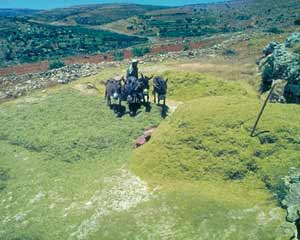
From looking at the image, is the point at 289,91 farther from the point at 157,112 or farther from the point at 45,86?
the point at 45,86

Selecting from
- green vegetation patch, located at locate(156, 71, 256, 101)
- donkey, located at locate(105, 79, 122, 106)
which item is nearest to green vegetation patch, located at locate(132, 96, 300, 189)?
donkey, located at locate(105, 79, 122, 106)

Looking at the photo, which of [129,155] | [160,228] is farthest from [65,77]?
[160,228]

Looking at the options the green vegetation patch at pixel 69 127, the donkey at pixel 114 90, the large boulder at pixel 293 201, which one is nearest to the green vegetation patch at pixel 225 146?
the large boulder at pixel 293 201

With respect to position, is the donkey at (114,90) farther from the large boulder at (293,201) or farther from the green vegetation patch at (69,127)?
the large boulder at (293,201)

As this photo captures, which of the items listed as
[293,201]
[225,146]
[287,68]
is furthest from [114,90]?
[293,201]

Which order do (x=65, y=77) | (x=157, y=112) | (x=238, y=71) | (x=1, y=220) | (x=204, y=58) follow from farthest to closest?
1. (x=204, y=58)
2. (x=65, y=77)
3. (x=238, y=71)
4. (x=157, y=112)
5. (x=1, y=220)

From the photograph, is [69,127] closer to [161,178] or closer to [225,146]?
[161,178]
